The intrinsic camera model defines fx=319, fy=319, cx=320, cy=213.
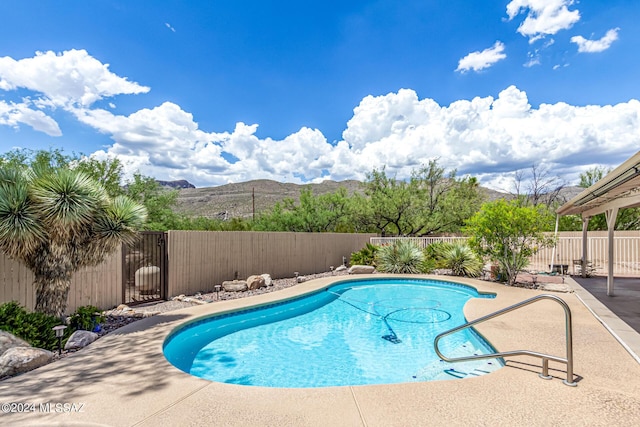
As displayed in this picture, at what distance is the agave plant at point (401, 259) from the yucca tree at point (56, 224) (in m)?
9.83

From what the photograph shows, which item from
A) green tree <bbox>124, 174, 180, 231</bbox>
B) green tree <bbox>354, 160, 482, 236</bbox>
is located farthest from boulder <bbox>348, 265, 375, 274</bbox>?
green tree <bbox>124, 174, 180, 231</bbox>

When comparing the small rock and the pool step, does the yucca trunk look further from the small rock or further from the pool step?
the small rock

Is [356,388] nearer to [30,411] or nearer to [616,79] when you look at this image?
[30,411]

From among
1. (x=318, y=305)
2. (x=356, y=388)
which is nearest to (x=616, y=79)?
(x=318, y=305)

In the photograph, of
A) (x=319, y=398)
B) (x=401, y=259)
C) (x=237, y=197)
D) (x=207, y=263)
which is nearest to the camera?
(x=319, y=398)

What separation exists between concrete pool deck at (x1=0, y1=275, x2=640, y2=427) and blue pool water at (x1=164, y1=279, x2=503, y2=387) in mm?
1004

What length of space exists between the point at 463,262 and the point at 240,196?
3930 centimetres

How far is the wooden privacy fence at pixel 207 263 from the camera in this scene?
585 centimetres

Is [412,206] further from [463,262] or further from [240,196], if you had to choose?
[240,196]

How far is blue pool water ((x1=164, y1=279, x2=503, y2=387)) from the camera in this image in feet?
15.5

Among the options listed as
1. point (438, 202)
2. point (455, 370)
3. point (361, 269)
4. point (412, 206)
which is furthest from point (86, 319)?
point (438, 202)

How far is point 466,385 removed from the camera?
342 centimetres

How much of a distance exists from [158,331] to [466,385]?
483cm

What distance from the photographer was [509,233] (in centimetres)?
984
